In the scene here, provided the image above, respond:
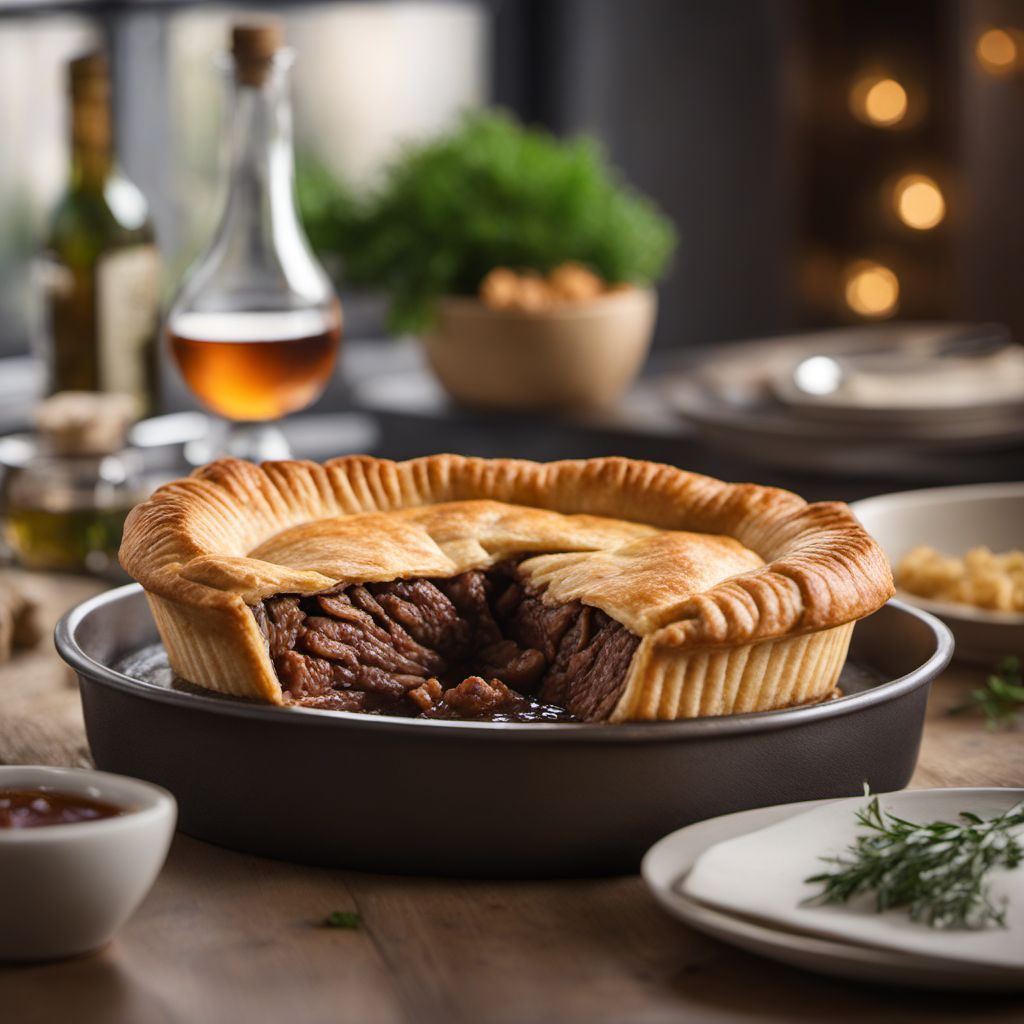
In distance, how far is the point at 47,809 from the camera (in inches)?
64.7

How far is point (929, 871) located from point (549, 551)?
0.79 m

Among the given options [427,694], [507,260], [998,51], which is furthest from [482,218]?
[998,51]

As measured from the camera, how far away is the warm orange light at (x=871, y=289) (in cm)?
759

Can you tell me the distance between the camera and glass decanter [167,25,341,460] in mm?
3016

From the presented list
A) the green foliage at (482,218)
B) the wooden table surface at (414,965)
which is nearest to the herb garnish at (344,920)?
the wooden table surface at (414,965)

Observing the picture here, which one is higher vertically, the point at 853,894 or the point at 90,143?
the point at 90,143

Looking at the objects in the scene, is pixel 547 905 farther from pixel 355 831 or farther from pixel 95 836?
pixel 95 836

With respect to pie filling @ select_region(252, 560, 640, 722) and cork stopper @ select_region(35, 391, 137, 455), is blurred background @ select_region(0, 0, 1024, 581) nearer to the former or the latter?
cork stopper @ select_region(35, 391, 137, 455)

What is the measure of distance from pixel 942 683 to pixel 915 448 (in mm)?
1453

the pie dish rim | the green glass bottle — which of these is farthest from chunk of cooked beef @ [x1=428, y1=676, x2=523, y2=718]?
the green glass bottle

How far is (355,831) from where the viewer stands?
177cm

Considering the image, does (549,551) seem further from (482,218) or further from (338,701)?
(482,218)

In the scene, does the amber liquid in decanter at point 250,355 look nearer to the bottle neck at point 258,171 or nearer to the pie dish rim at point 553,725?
the bottle neck at point 258,171

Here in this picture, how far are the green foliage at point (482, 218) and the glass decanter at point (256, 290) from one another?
1.13 metres
